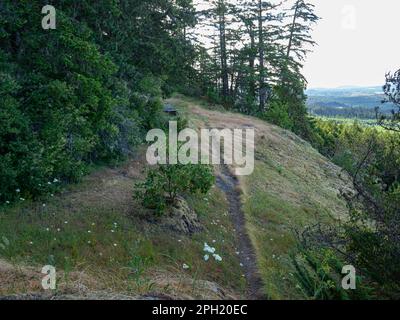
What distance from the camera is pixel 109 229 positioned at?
11156 millimetres

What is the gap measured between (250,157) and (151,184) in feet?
35.2

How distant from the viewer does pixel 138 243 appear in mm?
10695

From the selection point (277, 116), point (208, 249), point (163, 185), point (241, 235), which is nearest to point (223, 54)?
point (277, 116)

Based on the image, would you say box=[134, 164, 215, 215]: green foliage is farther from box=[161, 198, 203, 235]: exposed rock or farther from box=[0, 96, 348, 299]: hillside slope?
box=[0, 96, 348, 299]: hillside slope

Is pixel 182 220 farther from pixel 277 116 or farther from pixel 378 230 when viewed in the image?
pixel 277 116

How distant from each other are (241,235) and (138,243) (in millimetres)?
3767

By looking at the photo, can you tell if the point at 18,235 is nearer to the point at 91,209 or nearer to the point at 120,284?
the point at 91,209

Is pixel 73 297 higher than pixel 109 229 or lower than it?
higher

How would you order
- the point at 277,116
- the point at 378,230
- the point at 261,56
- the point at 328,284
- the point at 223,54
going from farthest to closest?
the point at 223,54 < the point at 261,56 < the point at 277,116 < the point at 378,230 < the point at 328,284

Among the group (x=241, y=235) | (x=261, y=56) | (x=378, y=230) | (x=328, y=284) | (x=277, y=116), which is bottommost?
(x=241, y=235)

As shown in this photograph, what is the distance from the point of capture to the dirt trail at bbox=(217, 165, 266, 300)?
404 inches

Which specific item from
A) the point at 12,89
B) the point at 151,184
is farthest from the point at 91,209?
the point at 12,89

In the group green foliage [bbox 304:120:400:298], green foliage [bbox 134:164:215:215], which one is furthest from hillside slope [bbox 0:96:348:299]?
green foliage [bbox 304:120:400:298]

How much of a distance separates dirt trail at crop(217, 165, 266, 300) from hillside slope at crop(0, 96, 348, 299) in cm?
6
